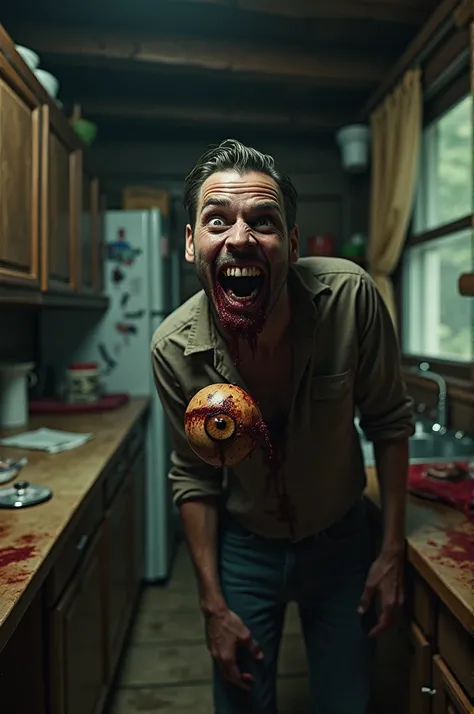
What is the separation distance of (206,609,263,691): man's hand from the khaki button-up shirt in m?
0.14

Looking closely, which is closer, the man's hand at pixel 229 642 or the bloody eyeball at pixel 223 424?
the bloody eyeball at pixel 223 424

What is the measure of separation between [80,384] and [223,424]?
183 cm

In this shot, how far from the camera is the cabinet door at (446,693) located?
744mm

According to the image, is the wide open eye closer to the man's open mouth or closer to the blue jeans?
the man's open mouth

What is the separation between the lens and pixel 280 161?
1.42 ft

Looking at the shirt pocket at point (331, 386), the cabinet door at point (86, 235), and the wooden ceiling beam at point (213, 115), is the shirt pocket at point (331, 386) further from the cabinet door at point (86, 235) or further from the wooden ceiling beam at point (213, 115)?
the cabinet door at point (86, 235)

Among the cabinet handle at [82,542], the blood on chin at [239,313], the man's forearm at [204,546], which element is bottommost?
the cabinet handle at [82,542]

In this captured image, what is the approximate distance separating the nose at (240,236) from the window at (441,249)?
49.4 inches

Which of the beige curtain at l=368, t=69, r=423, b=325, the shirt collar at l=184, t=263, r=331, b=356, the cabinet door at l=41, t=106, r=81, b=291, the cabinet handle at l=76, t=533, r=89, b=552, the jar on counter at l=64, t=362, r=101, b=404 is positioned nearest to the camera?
the shirt collar at l=184, t=263, r=331, b=356

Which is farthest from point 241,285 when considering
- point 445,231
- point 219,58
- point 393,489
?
point 445,231

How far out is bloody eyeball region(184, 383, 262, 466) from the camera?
0.34 meters

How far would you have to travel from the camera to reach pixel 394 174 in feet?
5.41

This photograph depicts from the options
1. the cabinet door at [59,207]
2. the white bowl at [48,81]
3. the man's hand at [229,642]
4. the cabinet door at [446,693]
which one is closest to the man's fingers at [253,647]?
the man's hand at [229,642]

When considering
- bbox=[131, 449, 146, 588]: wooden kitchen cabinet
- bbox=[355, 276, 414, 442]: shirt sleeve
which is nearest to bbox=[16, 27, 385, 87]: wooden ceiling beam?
bbox=[355, 276, 414, 442]: shirt sleeve
